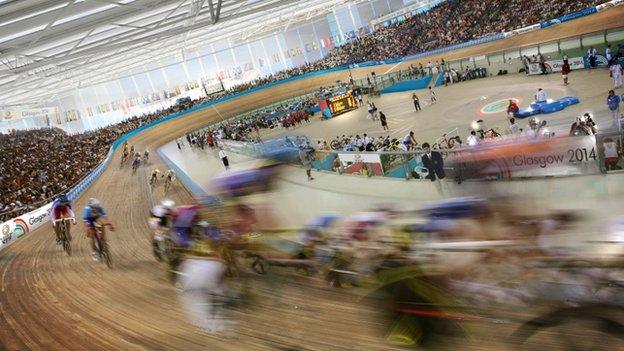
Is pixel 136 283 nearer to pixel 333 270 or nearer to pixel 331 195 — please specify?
pixel 333 270

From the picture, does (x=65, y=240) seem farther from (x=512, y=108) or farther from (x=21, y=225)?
(x=512, y=108)

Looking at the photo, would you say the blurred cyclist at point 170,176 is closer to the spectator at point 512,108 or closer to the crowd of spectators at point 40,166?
the crowd of spectators at point 40,166

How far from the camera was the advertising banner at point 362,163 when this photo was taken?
31.9 ft

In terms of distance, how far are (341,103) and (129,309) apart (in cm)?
2513

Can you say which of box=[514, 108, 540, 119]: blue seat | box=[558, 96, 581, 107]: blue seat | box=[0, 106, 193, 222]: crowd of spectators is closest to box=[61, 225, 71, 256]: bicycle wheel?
box=[0, 106, 193, 222]: crowd of spectators

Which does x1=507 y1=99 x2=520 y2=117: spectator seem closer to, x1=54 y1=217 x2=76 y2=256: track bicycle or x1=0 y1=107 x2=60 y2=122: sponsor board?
x1=54 y1=217 x2=76 y2=256: track bicycle

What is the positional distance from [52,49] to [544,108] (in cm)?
2247

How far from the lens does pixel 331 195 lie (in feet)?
30.4

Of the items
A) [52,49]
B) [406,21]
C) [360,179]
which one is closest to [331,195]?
[360,179]

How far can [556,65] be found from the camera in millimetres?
20219

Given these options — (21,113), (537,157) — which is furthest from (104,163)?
(537,157)

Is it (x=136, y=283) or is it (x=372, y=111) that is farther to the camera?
(x=372, y=111)

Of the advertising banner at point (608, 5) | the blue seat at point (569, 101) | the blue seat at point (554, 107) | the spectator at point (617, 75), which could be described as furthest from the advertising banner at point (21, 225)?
the advertising banner at point (608, 5)

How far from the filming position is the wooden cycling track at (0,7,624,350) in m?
4.46
